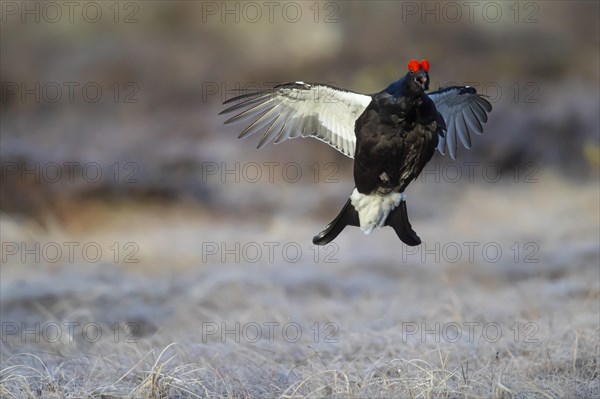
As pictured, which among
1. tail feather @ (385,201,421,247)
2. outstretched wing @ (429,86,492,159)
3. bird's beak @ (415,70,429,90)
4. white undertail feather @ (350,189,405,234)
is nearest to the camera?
bird's beak @ (415,70,429,90)

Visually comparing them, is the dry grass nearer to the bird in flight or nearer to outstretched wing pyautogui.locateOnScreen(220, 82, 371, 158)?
the bird in flight

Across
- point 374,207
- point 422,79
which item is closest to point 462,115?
point 374,207

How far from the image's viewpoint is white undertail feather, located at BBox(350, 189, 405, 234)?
15.9ft

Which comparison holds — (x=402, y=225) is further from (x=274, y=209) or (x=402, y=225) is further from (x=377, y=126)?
(x=274, y=209)

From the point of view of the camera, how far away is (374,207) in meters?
4.87

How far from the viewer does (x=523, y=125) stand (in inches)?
488

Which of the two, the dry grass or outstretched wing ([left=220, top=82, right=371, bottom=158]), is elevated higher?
outstretched wing ([left=220, top=82, right=371, bottom=158])

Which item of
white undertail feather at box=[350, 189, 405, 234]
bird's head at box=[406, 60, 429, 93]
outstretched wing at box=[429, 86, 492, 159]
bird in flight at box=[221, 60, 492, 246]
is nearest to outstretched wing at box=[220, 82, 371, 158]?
bird in flight at box=[221, 60, 492, 246]

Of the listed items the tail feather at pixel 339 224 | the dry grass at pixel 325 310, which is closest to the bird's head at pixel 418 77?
the tail feather at pixel 339 224

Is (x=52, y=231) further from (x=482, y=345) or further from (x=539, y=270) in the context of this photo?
(x=482, y=345)

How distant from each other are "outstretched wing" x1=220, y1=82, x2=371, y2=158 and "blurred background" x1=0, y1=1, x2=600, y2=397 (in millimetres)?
1301

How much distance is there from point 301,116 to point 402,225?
924mm

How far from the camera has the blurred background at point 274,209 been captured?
193 inches

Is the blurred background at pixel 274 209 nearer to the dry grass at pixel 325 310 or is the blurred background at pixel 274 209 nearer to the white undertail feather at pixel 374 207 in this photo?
the dry grass at pixel 325 310
